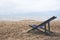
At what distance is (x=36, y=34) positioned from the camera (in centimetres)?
1822

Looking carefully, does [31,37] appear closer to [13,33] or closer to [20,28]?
[13,33]

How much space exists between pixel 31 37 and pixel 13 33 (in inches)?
75.3

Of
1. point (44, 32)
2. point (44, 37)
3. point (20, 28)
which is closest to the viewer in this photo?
point (44, 37)

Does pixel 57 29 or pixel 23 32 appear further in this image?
pixel 57 29

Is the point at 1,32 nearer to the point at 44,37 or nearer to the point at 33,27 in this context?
the point at 33,27

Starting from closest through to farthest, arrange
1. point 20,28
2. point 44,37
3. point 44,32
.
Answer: point 44,37 → point 44,32 → point 20,28

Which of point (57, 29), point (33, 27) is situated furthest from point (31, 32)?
point (57, 29)

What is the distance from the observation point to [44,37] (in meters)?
17.2

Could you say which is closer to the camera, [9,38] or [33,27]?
[9,38]

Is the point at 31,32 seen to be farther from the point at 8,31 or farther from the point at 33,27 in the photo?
the point at 8,31

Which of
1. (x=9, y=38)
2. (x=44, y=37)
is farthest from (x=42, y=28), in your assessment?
(x=9, y=38)

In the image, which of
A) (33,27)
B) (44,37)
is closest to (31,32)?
(33,27)

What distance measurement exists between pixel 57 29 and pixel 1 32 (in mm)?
4933

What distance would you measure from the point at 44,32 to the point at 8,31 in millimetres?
2992
